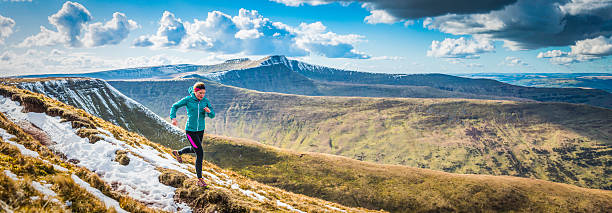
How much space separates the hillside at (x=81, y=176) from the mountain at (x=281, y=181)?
0.19 ft

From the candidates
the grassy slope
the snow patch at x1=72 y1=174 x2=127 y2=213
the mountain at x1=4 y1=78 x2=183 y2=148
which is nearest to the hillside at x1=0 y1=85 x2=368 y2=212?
the snow patch at x1=72 y1=174 x2=127 y2=213

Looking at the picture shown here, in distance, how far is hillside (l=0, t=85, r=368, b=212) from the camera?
782 centimetres

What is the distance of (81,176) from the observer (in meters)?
10.7

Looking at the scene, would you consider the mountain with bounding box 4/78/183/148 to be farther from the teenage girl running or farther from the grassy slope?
the teenage girl running

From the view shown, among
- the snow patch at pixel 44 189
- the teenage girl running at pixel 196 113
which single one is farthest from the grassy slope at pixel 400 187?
the snow patch at pixel 44 189

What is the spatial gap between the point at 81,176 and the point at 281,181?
55.7 m

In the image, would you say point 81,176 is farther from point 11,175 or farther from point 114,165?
point 114,165

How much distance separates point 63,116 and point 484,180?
88336mm

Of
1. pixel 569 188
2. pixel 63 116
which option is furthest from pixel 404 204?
pixel 63 116

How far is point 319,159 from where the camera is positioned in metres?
82.1

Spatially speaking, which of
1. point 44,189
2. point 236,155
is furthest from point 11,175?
point 236,155

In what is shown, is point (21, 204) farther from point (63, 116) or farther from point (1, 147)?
point (63, 116)

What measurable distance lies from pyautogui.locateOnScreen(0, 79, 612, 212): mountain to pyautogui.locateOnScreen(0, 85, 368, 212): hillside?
59 mm

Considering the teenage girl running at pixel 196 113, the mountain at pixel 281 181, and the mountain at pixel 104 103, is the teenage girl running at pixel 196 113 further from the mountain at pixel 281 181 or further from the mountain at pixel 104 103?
the mountain at pixel 104 103
